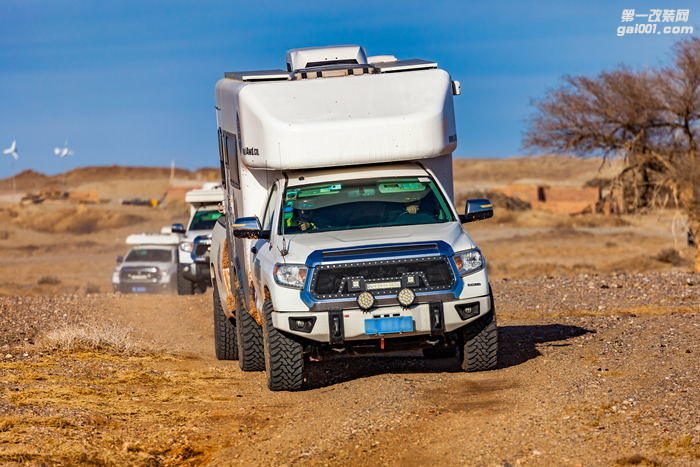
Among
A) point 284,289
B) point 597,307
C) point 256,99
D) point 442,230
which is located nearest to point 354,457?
point 284,289

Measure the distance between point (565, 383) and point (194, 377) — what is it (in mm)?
4341

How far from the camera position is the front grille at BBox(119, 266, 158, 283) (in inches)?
1190

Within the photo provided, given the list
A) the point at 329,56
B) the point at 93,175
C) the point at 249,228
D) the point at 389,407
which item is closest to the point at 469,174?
the point at 93,175

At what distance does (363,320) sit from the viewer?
11.0 meters

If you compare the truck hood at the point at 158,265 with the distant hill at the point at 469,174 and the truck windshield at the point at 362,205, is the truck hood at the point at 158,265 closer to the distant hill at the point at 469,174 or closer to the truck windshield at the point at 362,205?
the truck windshield at the point at 362,205

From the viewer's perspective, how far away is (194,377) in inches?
526

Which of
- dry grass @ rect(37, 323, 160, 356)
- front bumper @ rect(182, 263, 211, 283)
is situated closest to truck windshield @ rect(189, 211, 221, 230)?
front bumper @ rect(182, 263, 211, 283)

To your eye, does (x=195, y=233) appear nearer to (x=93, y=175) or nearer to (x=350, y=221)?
(x=350, y=221)

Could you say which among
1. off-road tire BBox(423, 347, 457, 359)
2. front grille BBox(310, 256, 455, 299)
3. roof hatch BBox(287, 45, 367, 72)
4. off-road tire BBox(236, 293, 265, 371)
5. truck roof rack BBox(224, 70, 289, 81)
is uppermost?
roof hatch BBox(287, 45, 367, 72)

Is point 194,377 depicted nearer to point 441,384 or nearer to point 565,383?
point 441,384

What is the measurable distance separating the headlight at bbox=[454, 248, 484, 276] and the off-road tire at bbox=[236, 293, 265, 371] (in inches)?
119

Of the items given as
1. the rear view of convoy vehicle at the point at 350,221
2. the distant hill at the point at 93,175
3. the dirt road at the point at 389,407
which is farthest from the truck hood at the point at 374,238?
the distant hill at the point at 93,175

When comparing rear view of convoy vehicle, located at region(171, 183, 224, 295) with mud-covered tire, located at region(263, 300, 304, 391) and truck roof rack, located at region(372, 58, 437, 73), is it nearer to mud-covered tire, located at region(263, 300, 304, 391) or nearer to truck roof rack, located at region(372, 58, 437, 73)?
truck roof rack, located at region(372, 58, 437, 73)

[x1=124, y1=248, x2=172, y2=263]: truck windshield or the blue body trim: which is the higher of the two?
the blue body trim
